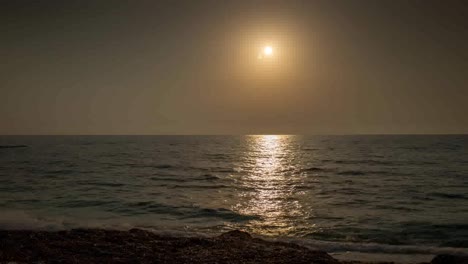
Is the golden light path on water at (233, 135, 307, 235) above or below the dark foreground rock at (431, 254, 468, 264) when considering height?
below

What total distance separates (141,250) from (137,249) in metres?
0.15

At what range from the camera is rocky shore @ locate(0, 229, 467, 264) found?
9281mm

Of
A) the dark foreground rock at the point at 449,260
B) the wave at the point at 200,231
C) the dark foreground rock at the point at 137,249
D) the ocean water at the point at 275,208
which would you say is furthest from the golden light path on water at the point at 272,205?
the dark foreground rock at the point at 449,260

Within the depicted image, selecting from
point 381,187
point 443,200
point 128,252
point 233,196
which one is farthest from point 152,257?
point 381,187

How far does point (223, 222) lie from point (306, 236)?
4368 mm

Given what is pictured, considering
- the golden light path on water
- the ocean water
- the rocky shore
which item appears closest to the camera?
the rocky shore

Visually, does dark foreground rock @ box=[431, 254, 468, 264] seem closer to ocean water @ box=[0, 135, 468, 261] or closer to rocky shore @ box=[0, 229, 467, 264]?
rocky shore @ box=[0, 229, 467, 264]

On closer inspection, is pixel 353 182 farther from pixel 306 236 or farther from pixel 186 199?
pixel 306 236

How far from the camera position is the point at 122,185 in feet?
100

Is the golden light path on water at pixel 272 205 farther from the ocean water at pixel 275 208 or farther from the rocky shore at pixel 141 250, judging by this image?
the rocky shore at pixel 141 250

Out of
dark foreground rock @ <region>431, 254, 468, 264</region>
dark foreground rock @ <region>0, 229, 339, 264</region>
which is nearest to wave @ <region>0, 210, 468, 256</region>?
dark foreground rock @ <region>0, 229, 339, 264</region>

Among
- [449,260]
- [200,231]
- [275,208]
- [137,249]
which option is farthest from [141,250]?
[275,208]

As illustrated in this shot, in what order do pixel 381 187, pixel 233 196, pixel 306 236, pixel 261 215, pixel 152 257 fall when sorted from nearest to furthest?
pixel 152 257, pixel 306 236, pixel 261 215, pixel 233 196, pixel 381 187

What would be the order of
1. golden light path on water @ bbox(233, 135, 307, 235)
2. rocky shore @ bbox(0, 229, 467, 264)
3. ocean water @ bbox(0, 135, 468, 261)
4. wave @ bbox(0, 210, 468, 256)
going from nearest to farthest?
rocky shore @ bbox(0, 229, 467, 264)
wave @ bbox(0, 210, 468, 256)
ocean water @ bbox(0, 135, 468, 261)
golden light path on water @ bbox(233, 135, 307, 235)
